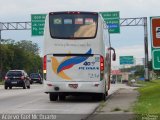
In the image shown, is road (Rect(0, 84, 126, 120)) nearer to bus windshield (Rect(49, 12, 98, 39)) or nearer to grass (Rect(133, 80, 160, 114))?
grass (Rect(133, 80, 160, 114))

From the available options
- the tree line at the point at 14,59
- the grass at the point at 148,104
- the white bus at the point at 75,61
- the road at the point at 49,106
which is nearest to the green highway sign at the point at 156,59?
the grass at the point at 148,104

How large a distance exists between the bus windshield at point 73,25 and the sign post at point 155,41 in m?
12.2

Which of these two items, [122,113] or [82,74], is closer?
[122,113]

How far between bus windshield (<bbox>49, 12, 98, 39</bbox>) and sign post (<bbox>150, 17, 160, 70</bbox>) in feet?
40.1

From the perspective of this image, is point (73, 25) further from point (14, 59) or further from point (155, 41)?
point (14, 59)

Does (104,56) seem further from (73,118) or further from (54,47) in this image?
(73,118)

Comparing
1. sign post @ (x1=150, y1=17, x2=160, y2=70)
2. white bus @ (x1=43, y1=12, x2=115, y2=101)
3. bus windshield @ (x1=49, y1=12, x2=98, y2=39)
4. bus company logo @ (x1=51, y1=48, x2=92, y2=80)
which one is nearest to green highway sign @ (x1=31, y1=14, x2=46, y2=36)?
bus windshield @ (x1=49, y1=12, x2=98, y2=39)

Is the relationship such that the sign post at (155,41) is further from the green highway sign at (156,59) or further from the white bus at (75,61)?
the white bus at (75,61)

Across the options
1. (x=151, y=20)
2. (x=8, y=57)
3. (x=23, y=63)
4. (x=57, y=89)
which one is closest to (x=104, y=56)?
(x=57, y=89)

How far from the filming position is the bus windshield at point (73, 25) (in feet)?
82.4

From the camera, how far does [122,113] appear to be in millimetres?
18047

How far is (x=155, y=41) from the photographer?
12.7m

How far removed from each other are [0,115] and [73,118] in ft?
7.79

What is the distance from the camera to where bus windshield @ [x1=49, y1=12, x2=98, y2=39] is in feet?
82.4
